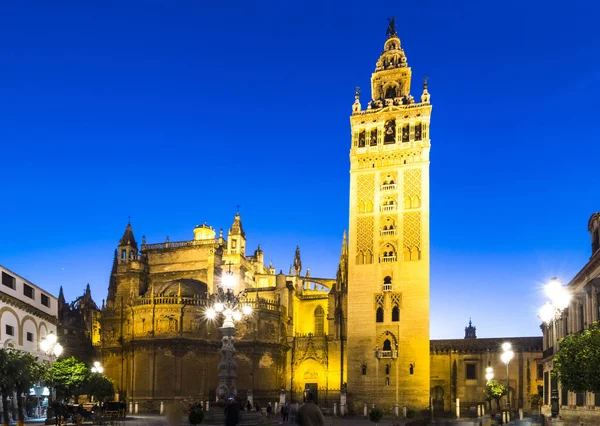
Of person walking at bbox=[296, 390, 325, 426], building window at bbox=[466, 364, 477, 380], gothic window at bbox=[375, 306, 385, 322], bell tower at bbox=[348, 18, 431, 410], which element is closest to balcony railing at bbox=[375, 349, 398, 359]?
bell tower at bbox=[348, 18, 431, 410]

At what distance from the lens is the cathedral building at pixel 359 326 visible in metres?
54.8

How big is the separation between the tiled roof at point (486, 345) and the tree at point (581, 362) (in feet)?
115

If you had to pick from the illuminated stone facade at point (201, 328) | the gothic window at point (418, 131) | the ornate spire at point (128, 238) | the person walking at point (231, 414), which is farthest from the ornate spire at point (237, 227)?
the person walking at point (231, 414)

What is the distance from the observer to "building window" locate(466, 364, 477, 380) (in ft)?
→ 192

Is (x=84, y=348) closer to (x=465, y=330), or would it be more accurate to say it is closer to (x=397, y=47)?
(x=397, y=47)

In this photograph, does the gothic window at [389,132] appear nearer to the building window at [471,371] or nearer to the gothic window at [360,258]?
the gothic window at [360,258]

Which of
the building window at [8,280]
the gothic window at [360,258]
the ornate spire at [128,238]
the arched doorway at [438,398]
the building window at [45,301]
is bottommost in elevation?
the arched doorway at [438,398]

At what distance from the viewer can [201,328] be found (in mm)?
57375

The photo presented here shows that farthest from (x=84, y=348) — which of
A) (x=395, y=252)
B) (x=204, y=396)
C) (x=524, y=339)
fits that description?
(x=524, y=339)

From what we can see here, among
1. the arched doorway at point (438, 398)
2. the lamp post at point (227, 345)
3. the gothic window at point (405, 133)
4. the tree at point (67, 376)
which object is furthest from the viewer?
the gothic window at point (405, 133)

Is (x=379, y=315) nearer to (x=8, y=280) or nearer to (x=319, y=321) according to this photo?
(x=319, y=321)

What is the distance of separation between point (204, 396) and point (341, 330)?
1378cm

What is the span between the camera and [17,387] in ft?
87.5

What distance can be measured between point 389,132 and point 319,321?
21552 millimetres
